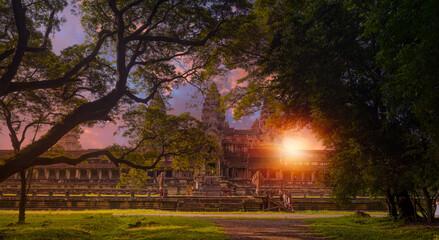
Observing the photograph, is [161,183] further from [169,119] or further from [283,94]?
[283,94]

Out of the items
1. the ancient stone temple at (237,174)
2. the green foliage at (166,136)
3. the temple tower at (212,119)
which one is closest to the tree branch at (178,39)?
the green foliage at (166,136)

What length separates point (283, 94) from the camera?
14945mm

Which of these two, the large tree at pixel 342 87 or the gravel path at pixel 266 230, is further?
the large tree at pixel 342 87

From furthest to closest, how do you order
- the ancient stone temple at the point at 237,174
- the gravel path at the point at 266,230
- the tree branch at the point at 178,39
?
the ancient stone temple at the point at 237,174 → the tree branch at the point at 178,39 → the gravel path at the point at 266,230

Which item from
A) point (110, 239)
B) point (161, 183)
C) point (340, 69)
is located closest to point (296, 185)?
point (161, 183)

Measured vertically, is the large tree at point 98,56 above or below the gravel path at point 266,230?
above

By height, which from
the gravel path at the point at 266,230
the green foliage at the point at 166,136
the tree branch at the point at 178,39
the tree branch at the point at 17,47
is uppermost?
the tree branch at the point at 178,39

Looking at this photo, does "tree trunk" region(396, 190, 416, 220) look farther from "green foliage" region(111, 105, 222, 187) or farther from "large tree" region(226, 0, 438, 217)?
"green foliage" region(111, 105, 222, 187)

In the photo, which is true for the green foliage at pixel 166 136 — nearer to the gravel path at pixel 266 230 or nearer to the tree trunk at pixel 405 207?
the gravel path at pixel 266 230

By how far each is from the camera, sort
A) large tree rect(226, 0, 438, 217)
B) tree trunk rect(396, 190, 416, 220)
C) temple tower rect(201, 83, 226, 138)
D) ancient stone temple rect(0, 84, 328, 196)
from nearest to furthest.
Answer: large tree rect(226, 0, 438, 217) → tree trunk rect(396, 190, 416, 220) → ancient stone temple rect(0, 84, 328, 196) → temple tower rect(201, 83, 226, 138)

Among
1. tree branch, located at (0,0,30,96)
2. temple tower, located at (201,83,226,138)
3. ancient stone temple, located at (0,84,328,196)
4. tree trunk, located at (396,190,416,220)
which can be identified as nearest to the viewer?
tree branch, located at (0,0,30,96)

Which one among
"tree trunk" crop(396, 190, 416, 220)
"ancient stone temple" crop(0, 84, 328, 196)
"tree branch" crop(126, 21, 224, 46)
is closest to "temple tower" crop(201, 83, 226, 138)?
"ancient stone temple" crop(0, 84, 328, 196)

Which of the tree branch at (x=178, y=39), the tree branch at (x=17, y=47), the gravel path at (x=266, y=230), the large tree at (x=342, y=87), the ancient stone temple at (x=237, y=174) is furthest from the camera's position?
the ancient stone temple at (x=237, y=174)

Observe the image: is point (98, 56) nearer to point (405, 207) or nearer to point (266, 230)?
point (266, 230)
